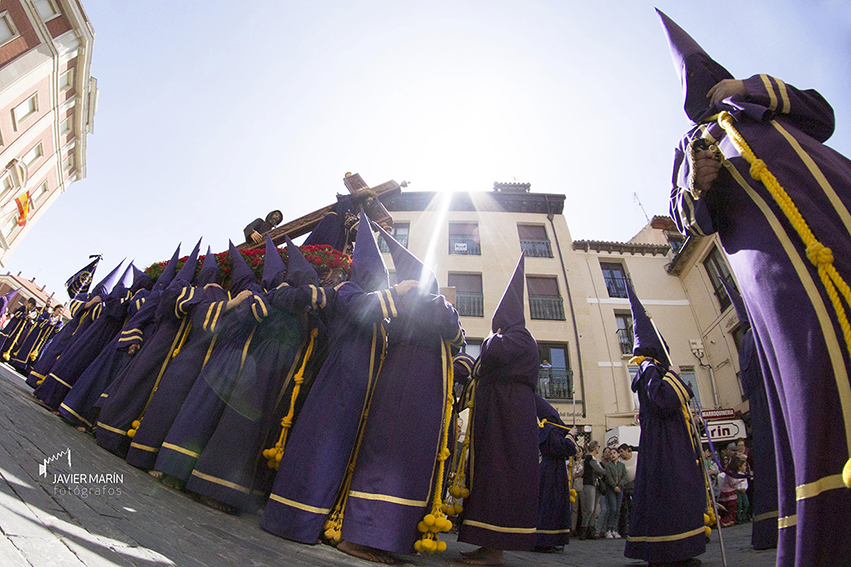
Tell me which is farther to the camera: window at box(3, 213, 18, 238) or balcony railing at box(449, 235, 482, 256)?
window at box(3, 213, 18, 238)

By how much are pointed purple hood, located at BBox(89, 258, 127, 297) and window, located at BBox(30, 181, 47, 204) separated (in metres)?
25.2

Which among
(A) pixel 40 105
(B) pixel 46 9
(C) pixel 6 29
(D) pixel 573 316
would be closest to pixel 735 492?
(D) pixel 573 316

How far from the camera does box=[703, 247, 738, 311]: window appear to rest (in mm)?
16125

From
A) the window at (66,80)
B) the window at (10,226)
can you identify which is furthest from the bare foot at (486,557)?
the window at (10,226)

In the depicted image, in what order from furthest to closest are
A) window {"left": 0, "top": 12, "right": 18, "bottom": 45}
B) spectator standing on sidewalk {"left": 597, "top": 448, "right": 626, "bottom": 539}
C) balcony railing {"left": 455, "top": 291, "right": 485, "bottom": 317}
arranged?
balcony railing {"left": 455, "top": 291, "right": 485, "bottom": 317}
window {"left": 0, "top": 12, "right": 18, "bottom": 45}
spectator standing on sidewalk {"left": 597, "top": 448, "right": 626, "bottom": 539}

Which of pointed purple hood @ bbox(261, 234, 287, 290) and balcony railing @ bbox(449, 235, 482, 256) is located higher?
balcony railing @ bbox(449, 235, 482, 256)

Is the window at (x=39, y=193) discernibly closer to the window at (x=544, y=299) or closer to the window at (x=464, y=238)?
the window at (x=464, y=238)

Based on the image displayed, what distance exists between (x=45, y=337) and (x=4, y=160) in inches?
628

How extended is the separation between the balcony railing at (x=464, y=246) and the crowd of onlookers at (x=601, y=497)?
13.0 metres

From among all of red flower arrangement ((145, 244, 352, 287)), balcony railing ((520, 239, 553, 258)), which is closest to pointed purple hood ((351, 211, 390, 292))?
red flower arrangement ((145, 244, 352, 287))

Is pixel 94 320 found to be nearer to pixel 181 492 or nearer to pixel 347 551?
pixel 181 492

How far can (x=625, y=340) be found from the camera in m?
17.4

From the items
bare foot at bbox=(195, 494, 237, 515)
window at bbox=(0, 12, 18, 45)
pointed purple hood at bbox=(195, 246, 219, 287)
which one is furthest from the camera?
window at bbox=(0, 12, 18, 45)

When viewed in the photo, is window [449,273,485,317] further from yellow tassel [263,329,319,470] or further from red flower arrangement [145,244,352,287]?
yellow tassel [263,329,319,470]
